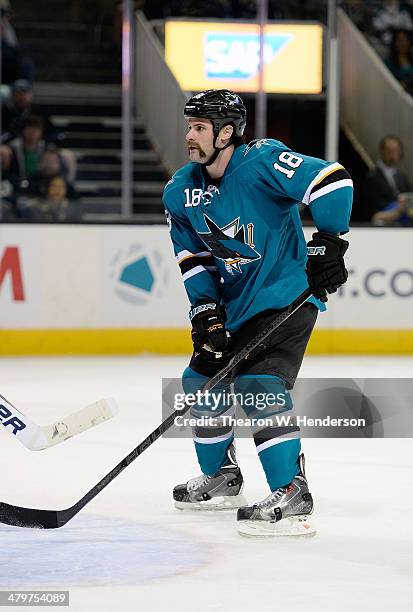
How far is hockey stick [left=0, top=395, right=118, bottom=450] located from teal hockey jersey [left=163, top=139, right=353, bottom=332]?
0.46 meters

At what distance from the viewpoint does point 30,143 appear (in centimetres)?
760

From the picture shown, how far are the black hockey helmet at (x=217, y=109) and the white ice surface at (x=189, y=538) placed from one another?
38.5 inches

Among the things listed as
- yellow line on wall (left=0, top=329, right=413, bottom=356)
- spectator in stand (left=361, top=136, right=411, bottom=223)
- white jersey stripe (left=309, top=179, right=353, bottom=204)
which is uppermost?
white jersey stripe (left=309, top=179, right=353, bottom=204)

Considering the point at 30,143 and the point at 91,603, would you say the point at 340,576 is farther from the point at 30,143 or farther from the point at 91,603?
the point at 30,143

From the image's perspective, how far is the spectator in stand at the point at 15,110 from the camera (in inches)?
305

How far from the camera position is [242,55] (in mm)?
7891

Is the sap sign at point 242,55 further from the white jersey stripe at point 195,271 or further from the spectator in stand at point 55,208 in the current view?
the white jersey stripe at point 195,271

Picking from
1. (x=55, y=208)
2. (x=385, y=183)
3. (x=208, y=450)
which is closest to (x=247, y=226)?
(x=208, y=450)

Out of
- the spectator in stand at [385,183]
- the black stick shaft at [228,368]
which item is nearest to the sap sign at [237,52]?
the spectator in stand at [385,183]

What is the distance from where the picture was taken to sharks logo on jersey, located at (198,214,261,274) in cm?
311

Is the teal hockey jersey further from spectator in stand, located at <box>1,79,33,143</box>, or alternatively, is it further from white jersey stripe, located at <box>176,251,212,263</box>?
spectator in stand, located at <box>1,79,33,143</box>

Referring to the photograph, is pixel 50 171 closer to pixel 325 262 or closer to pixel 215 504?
pixel 215 504

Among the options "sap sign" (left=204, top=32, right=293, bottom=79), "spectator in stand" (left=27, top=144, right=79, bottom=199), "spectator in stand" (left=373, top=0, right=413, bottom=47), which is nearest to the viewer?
"spectator in stand" (left=27, top=144, right=79, bottom=199)

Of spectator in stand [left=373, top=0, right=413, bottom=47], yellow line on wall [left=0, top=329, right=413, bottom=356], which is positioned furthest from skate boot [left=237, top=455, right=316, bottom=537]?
spectator in stand [left=373, top=0, right=413, bottom=47]
